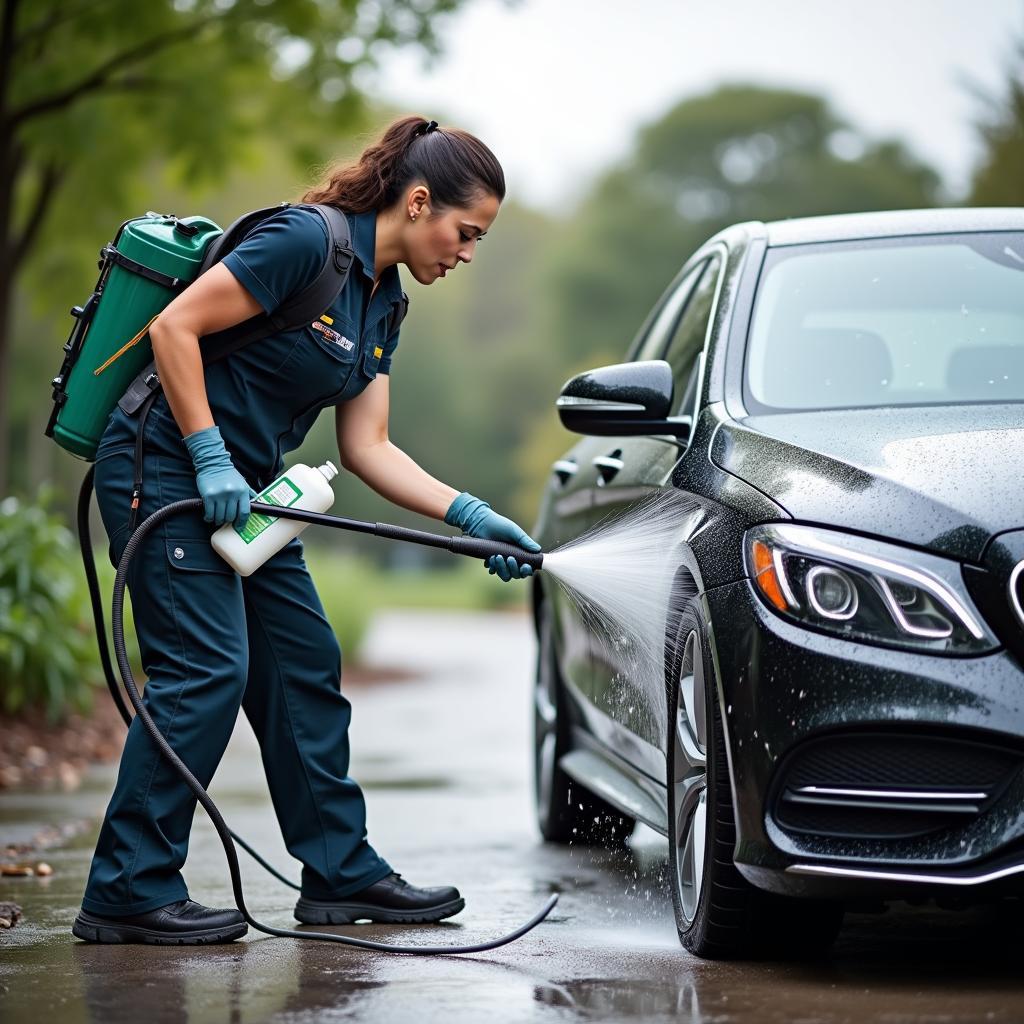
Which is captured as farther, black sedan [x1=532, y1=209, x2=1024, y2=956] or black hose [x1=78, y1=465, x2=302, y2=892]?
black hose [x1=78, y1=465, x2=302, y2=892]

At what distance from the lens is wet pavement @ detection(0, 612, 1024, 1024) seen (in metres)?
3.76

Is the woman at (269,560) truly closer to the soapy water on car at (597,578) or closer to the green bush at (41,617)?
the soapy water on car at (597,578)

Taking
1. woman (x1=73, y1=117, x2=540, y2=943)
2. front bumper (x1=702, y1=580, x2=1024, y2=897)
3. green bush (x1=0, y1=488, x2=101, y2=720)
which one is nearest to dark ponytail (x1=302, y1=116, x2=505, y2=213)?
woman (x1=73, y1=117, x2=540, y2=943)

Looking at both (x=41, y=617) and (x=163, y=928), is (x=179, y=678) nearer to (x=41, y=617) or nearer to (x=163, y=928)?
(x=163, y=928)

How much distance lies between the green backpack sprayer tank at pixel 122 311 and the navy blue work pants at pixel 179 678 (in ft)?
0.48

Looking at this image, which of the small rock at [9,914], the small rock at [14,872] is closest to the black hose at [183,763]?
the small rock at [9,914]

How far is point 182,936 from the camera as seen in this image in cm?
457

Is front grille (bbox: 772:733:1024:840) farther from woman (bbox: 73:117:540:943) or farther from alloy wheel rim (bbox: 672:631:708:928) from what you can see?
woman (bbox: 73:117:540:943)

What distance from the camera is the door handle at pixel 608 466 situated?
5.48 meters

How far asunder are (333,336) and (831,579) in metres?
1.45

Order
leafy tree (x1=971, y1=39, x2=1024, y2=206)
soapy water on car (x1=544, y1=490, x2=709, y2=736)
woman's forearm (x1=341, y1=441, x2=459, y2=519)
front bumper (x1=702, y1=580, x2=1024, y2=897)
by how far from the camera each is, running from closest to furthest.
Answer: front bumper (x1=702, y1=580, x2=1024, y2=897)
soapy water on car (x1=544, y1=490, x2=709, y2=736)
woman's forearm (x1=341, y1=441, x2=459, y2=519)
leafy tree (x1=971, y1=39, x2=1024, y2=206)

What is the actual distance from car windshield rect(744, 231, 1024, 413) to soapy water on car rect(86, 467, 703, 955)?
402 mm

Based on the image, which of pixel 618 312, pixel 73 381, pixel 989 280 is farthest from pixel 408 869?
pixel 618 312

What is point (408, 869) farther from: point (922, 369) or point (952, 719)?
point (952, 719)
